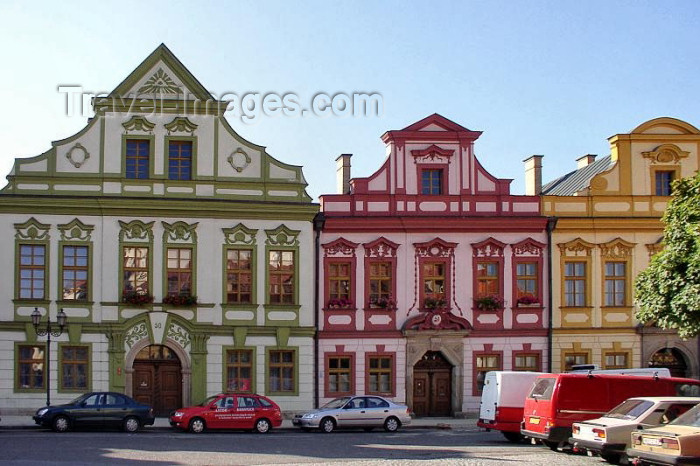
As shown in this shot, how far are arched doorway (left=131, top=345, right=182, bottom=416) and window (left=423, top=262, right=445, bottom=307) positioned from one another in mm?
9986

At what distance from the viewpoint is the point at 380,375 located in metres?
42.7

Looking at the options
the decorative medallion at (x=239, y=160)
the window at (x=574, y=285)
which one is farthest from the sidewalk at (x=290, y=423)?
the decorative medallion at (x=239, y=160)

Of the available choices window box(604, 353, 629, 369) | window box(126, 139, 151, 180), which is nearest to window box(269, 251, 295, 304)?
window box(126, 139, 151, 180)

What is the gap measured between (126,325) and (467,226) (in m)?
13.6

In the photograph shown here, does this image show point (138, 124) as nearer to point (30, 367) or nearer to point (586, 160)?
point (30, 367)

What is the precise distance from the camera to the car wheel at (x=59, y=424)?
3403 cm

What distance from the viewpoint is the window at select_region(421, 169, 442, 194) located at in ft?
143

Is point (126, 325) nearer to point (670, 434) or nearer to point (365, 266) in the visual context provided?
point (365, 266)

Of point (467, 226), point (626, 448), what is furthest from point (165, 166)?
point (626, 448)

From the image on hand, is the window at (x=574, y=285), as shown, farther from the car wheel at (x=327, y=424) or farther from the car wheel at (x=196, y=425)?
the car wheel at (x=196, y=425)

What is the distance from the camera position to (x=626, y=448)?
2486cm

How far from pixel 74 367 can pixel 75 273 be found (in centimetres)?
344

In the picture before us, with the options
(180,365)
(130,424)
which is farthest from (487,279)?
(130,424)

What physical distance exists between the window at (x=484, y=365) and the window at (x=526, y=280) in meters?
2.71
